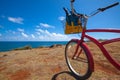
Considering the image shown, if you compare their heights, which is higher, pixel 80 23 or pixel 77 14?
pixel 77 14

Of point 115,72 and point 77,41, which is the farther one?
point 115,72

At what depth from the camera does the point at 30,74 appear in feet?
20.0

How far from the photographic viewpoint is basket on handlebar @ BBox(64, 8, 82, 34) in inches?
193

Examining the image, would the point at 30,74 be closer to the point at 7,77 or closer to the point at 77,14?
the point at 7,77

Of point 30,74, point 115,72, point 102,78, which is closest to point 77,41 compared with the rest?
point 102,78

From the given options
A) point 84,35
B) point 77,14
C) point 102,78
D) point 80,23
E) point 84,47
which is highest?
point 77,14

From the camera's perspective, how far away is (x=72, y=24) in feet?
16.7

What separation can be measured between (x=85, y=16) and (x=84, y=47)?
101 cm

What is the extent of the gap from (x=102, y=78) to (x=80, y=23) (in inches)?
87.7

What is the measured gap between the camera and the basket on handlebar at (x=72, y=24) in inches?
193

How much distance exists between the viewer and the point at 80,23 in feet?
15.9

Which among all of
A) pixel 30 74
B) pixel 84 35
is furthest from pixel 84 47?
pixel 30 74

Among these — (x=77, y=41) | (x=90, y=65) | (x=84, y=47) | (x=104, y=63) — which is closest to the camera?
(x=90, y=65)

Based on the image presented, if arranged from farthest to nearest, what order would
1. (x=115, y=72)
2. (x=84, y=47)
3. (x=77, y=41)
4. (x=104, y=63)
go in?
(x=104, y=63) → (x=115, y=72) → (x=77, y=41) → (x=84, y=47)
